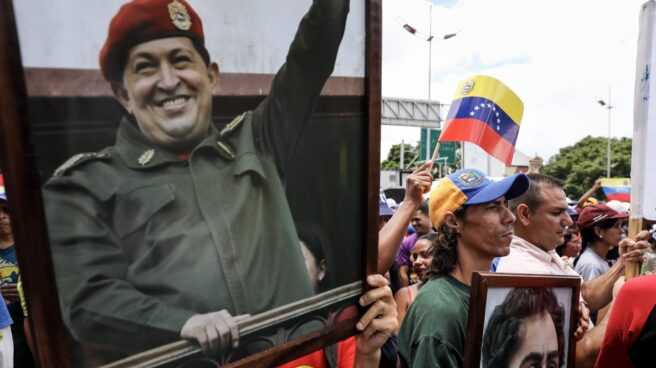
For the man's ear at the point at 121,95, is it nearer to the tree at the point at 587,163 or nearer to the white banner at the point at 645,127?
the white banner at the point at 645,127

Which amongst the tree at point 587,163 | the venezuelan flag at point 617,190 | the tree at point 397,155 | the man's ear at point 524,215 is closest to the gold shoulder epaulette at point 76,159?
the man's ear at point 524,215

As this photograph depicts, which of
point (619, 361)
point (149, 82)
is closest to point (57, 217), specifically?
point (149, 82)

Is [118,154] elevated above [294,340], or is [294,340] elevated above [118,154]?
[118,154]

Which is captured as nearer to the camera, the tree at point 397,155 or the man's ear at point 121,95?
the man's ear at point 121,95

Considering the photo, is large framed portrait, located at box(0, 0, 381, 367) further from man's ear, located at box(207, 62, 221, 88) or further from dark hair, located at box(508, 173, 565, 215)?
dark hair, located at box(508, 173, 565, 215)

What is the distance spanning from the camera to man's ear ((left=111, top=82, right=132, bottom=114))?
2.62ft

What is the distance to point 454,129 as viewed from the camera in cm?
344

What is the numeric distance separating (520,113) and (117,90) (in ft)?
10.1

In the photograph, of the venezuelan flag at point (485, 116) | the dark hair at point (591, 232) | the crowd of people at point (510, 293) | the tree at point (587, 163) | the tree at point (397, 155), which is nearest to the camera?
the crowd of people at point (510, 293)

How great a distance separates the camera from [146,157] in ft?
2.77

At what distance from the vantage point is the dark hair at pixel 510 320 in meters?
1.68

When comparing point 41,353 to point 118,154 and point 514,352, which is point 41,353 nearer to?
point 118,154

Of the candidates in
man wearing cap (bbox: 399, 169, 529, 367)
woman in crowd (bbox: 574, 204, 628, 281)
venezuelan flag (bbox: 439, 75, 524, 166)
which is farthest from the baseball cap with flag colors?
woman in crowd (bbox: 574, 204, 628, 281)

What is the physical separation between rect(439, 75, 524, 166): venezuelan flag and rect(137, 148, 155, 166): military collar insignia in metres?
2.67
